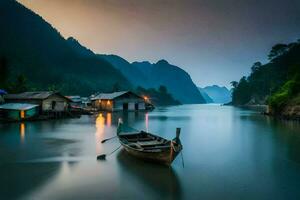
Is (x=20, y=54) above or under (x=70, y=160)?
above

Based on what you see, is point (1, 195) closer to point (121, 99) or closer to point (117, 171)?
point (117, 171)

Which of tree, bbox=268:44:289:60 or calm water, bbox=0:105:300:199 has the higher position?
tree, bbox=268:44:289:60

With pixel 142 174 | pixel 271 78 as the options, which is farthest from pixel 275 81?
pixel 142 174

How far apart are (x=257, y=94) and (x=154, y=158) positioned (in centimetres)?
15780

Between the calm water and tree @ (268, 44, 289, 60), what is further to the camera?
tree @ (268, 44, 289, 60)

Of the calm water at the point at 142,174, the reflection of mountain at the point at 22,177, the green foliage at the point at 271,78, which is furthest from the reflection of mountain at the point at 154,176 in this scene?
the green foliage at the point at 271,78

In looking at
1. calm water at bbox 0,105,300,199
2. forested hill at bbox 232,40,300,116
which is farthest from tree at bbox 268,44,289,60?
calm water at bbox 0,105,300,199

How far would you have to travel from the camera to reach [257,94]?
531 ft

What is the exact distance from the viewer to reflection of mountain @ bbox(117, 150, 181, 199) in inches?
489

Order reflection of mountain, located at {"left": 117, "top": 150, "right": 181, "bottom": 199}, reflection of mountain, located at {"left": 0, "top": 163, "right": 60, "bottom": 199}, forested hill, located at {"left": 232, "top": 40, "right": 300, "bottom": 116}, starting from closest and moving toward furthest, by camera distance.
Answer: reflection of mountain, located at {"left": 0, "top": 163, "right": 60, "bottom": 199} → reflection of mountain, located at {"left": 117, "top": 150, "right": 181, "bottom": 199} → forested hill, located at {"left": 232, "top": 40, "right": 300, "bottom": 116}

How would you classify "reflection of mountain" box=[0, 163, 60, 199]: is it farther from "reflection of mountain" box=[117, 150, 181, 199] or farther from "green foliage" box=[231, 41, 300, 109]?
"green foliage" box=[231, 41, 300, 109]

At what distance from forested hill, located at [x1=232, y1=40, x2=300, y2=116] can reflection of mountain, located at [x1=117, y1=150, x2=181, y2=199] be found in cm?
4587

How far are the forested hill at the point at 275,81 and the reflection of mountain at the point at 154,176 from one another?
151 feet

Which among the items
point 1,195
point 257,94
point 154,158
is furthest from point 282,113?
point 257,94
